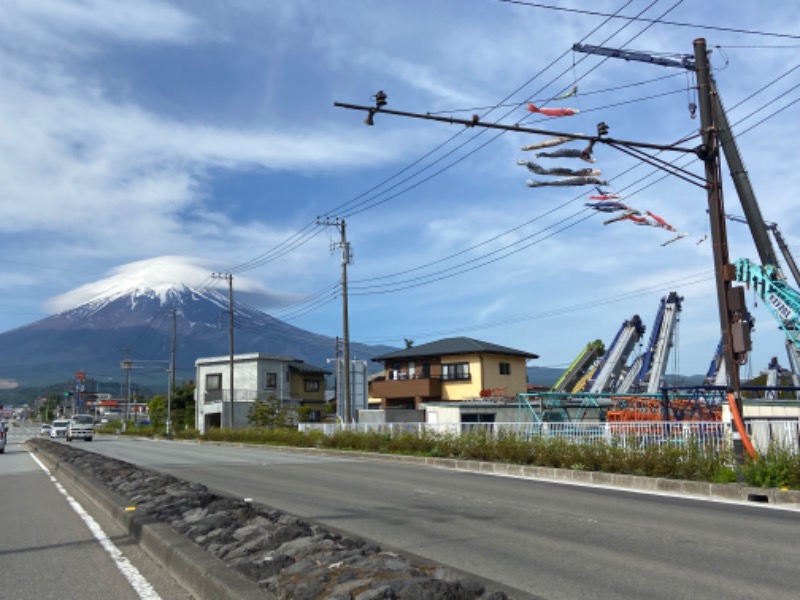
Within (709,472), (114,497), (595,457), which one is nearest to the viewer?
(114,497)

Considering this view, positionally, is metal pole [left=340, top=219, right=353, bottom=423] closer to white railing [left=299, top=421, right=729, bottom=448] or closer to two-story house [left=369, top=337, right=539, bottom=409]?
white railing [left=299, top=421, right=729, bottom=448]

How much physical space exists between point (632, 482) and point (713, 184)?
6.47 metres

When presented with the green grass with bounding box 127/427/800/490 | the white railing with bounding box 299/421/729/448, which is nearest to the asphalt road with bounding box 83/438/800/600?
the green grass with bounding box 127/427/800/490

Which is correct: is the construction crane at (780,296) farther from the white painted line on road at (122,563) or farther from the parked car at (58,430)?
the parked car at (58,430)

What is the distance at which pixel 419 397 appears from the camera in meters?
50.6

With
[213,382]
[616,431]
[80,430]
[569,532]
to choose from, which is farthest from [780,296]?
[213,382]

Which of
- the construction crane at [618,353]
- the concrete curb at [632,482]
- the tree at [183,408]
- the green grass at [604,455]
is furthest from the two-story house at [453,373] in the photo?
the tree at [183,408]

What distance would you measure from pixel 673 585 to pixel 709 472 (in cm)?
857

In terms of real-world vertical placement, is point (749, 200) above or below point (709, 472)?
above

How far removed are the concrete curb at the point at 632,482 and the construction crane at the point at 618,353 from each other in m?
23.4

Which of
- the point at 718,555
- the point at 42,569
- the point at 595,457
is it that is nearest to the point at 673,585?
the point at 718,555

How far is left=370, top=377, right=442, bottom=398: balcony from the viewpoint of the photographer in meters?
50.0

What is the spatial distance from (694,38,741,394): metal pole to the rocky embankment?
10058 millimetres

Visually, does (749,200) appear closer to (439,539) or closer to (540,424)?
(540,424)
